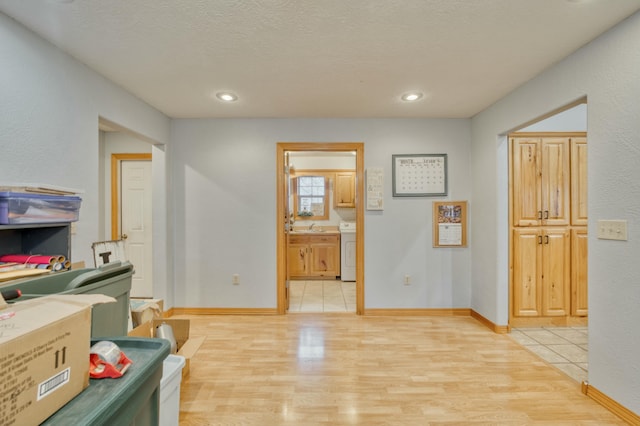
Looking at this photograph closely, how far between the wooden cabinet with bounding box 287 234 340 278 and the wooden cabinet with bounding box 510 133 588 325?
2.88 m

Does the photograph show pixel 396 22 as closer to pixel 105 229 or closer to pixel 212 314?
pixel 212 314

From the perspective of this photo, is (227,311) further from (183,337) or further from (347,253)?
(347,253)

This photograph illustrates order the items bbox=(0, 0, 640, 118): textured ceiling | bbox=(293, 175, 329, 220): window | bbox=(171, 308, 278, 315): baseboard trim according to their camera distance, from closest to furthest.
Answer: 1. bbox=(0, 0, 640, 118): textured ceiling
2. bbox=(171, 308, 278, 315): baseboard trim
3. bbox=(293, 175, 329, 220): window

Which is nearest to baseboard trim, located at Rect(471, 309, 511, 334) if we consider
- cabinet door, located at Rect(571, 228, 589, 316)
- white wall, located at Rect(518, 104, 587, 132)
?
cabinet door, located at Rect(571, 228, 589, 316)

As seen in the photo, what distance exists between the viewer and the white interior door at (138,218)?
383 cm

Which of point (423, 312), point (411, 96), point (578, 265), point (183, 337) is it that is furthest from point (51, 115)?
point (578, 265)

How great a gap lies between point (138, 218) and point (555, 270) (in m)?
5.09

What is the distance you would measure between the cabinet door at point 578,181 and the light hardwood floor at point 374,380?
1.53m

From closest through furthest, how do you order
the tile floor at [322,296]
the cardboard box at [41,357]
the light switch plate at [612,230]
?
1. the cardboard box at [41,357]
2. the light switch plate at [612,230]
3. the tile floor at [322,296]

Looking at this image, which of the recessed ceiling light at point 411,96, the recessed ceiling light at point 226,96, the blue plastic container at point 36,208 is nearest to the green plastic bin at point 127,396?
the blue plastic container at point 36,208

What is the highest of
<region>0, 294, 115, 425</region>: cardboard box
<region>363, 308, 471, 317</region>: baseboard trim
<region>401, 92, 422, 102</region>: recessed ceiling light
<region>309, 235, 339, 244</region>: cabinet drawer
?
<region>401, 92, 422, 102</region>: recessed ceiling light

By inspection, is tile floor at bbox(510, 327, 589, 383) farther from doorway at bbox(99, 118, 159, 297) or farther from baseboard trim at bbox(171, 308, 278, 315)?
doorway at bbox(99, 118, 159, 297)

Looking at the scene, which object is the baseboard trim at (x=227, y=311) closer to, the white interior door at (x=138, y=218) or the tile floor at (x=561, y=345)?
the white interior door at (x=138, y=218)

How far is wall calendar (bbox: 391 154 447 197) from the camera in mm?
3338
